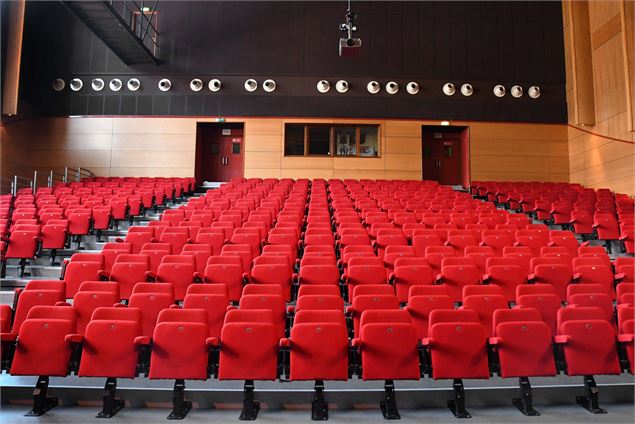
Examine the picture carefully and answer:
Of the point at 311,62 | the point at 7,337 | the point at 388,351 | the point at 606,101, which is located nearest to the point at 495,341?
the point at 388,351

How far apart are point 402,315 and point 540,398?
0.93 m

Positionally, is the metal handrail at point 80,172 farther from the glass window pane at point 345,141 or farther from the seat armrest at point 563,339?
the seat armrest at point 563,339

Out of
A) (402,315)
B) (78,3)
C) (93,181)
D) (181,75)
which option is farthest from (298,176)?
(402,315)

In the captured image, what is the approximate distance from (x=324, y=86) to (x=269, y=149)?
1.85 meters

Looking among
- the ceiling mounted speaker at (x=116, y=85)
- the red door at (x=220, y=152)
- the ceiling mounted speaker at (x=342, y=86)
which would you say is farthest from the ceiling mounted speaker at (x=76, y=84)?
the ceiling mounted speaker at (x=342, y=86)

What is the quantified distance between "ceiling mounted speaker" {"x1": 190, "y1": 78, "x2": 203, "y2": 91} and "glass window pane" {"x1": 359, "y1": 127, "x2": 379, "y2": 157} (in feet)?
12.1

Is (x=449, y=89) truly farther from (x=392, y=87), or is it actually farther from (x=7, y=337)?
(x=7, y=337)

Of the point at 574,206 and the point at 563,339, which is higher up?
the point at 574,206

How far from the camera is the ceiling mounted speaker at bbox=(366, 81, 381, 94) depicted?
35.0 feet

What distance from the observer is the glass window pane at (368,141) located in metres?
10.9

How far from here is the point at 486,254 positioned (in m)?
4.52

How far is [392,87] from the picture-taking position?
35.0ft

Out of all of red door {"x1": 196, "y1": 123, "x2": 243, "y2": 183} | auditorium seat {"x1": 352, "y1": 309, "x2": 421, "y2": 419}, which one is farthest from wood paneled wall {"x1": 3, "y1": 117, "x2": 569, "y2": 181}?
auditorium seat {"x1": 352, "y1": 309, "x2": 421, "y2": 419}

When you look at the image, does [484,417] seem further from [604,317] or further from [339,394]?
[604,317]
